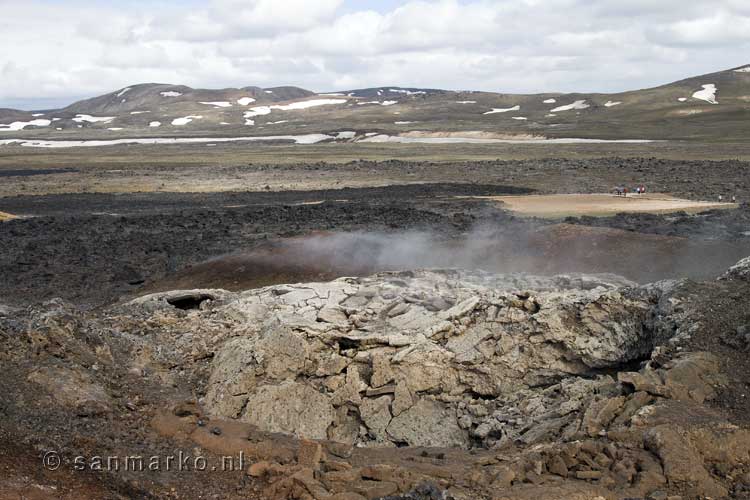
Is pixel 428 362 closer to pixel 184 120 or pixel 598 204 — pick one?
pixel 598 204

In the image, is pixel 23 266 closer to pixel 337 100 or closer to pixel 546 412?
pixel 546 412

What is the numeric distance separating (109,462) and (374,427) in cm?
385

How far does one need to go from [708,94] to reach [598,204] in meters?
96.7

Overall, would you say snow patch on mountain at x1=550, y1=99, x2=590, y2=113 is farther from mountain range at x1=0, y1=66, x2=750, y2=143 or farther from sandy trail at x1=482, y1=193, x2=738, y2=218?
sandy trail at x1=482, y1=193, x2=738, y2=218

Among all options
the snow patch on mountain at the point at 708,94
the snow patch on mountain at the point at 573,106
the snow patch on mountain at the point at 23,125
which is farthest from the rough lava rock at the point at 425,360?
the snow patch on mountain at the point at 23,125

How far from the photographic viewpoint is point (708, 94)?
386 feet

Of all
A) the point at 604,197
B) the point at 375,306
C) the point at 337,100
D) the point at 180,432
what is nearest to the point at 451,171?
the point at 604,197

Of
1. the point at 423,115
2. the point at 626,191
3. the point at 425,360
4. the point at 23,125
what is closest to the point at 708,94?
the point at 423,115

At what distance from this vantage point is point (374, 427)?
10.8 meters

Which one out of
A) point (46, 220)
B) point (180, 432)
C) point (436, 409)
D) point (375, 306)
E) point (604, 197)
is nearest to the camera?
point (180, 432)

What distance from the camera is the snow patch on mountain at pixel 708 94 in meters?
114

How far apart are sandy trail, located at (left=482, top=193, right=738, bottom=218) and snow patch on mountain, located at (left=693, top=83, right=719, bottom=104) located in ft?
285

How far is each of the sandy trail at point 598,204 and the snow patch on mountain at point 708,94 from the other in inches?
3425

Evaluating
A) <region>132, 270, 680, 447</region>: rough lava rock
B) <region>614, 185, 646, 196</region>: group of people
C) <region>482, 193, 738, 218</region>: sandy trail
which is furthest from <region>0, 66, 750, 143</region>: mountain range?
<region>132, 270, 680, 447</region>: rough lava rock
